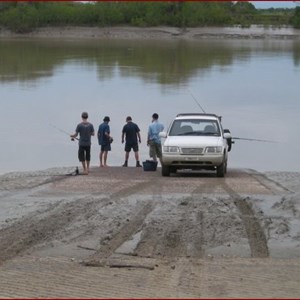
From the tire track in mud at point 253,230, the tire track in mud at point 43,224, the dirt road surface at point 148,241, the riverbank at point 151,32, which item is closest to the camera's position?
the dirt road surface at point 148,241

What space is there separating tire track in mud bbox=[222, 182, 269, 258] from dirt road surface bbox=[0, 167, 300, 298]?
0.01 meters

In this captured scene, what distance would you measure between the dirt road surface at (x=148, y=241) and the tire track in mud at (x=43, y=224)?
14mm

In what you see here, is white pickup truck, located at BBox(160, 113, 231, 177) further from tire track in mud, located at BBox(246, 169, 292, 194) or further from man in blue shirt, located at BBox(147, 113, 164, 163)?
man in blue shirt, located at BBox(147, 113, 164, 163)

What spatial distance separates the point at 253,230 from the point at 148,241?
1.63 metres

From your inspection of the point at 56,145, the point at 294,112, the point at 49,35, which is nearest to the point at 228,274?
the point at 56,145

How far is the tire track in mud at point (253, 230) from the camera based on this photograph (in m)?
9.83

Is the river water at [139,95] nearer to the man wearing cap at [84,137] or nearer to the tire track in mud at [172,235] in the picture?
the man wearing cap at [84,137]

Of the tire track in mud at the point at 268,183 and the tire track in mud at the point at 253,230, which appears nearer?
the tire track in mud at the point at 253,230

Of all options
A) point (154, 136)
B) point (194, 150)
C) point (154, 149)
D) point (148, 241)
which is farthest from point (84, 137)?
point (148, 241)

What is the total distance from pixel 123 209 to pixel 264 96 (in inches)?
1320

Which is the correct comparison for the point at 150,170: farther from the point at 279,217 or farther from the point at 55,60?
the point at 55,60

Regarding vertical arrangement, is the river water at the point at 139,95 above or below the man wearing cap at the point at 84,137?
below

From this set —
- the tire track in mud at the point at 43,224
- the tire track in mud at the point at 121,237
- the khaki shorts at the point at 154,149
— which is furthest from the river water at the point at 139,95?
the tire track in mud at the point at 121,237

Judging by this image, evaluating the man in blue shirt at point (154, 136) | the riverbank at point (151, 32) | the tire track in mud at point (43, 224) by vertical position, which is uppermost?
the tire track in mud at point (43, 224)
